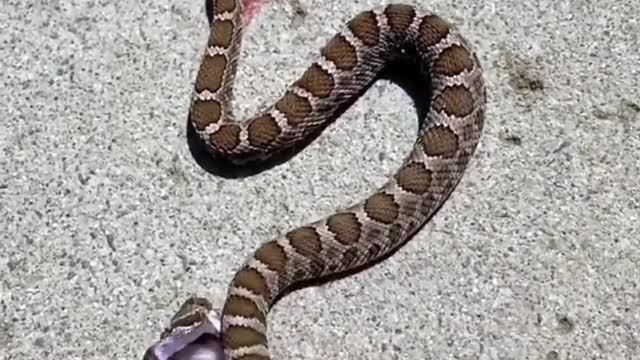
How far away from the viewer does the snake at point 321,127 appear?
5.18 m

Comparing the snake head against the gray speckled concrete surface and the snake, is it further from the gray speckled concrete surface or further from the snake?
the gray speckled concrete surface

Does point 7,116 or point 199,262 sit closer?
point 199,262

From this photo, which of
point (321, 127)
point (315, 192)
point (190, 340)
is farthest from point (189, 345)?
point (321, 127)

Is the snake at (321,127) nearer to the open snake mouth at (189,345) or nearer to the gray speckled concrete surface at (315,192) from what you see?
the open snake mouth at (189,345)

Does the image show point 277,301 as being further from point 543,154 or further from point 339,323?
point 543,154

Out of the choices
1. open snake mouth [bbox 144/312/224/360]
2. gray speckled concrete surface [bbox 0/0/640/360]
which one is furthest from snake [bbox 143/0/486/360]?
gray speckled concrete surface [bbox 0/0/640/360]

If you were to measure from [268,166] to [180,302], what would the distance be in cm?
79

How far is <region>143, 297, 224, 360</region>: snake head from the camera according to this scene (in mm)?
5125

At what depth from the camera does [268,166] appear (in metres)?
5.77

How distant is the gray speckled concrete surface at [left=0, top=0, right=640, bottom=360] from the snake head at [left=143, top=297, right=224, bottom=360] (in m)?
0.23

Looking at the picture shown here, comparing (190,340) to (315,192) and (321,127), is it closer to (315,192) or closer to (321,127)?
(315,192)

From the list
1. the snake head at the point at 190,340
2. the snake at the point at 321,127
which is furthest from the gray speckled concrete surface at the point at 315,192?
the snake head at the point at 190,340

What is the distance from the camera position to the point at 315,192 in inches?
224

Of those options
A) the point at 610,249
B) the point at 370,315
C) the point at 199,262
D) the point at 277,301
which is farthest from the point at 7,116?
the point at 610,249
